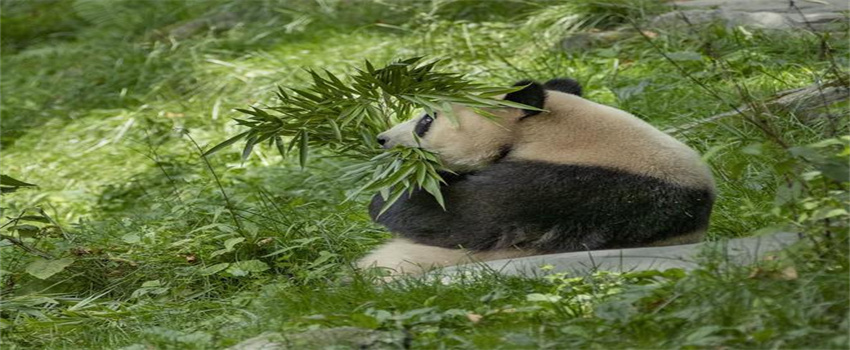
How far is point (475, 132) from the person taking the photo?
4.54 metres

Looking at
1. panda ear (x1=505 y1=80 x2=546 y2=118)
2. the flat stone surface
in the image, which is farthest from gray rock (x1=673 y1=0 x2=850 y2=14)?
the flat stone surface

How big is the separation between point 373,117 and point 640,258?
5.02 ft

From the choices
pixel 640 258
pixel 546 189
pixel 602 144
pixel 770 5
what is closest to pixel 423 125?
pixel 546 189

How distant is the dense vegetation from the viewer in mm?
3480

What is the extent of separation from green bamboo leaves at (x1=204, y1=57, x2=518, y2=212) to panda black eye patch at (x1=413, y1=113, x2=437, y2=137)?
0.21 feet

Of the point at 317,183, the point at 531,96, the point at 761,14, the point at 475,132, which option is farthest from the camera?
the point at 761,14

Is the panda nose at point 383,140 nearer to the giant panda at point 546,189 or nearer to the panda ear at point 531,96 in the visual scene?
the giant panda at point 546,189

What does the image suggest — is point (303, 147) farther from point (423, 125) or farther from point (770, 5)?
point (770, 5)

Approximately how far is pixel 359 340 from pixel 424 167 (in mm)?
988

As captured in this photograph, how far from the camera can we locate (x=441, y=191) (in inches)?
177

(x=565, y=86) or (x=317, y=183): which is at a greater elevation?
(x=565, y=86)

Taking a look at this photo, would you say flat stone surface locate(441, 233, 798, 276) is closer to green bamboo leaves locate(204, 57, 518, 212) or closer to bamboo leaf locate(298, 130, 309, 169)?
green bamboo leaves locate(204, 57, 518, 212)

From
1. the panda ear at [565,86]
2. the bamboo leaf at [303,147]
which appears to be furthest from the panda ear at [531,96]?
the bamboo leaf at [303,147]

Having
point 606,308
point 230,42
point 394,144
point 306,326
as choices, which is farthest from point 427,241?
point 230,42
